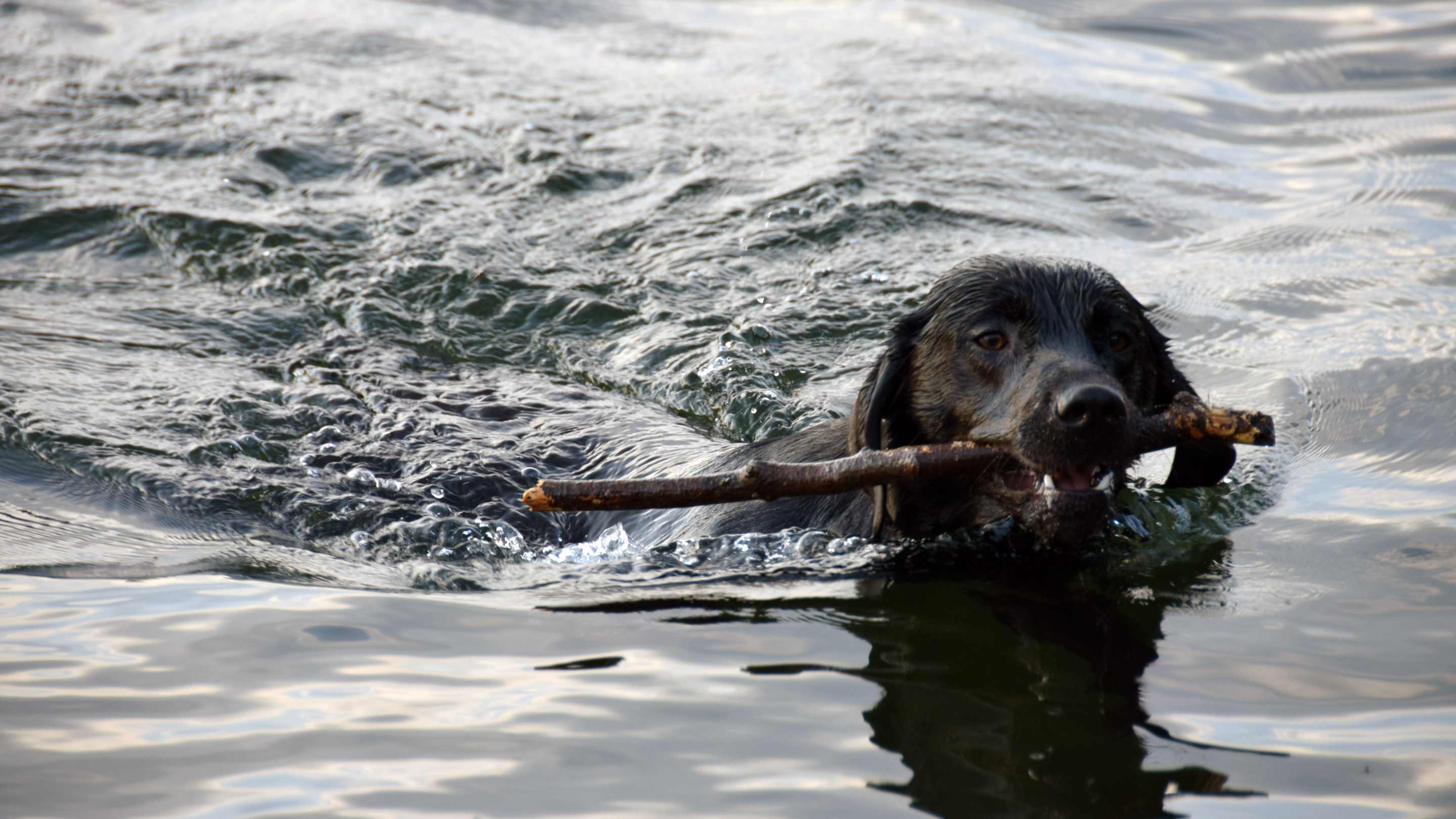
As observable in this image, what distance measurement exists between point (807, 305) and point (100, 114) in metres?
6.61

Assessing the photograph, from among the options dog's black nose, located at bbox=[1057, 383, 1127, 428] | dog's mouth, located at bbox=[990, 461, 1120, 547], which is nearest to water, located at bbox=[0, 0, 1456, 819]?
dog's mouth, located at bbox=[990, 461, 1120, 547]

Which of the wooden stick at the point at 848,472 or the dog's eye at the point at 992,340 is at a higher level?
the dog's eye at the point at 992,340

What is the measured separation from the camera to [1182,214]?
9789 millimetres

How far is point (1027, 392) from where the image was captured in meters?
4.49

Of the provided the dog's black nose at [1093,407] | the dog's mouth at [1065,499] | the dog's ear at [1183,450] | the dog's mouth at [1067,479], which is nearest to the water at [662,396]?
the dog's ear at [1183,450]

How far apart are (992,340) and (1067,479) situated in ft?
2.31

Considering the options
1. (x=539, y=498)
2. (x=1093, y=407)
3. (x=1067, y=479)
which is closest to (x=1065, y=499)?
(x=1067, y=479)

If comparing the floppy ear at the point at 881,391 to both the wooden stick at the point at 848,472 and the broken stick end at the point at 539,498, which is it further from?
the broken stick end at the point at 539,498

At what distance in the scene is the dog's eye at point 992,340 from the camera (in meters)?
4.86

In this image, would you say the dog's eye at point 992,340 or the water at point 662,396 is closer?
the water at point 662,396

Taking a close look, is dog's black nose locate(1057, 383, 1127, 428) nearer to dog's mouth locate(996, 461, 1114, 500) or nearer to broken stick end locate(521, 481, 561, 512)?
dog's mouth locate(996, 461, 1114, 500)

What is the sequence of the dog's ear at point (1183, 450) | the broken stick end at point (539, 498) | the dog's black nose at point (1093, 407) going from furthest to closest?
the dog's ear at point (1183, 450)
the dog's black nose at point (1093, 407)
the broken stick end at point (539, 498)

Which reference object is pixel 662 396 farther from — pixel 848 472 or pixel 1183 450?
pixel 848 472

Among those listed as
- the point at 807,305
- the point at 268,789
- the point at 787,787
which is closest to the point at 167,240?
the point at 807,305
